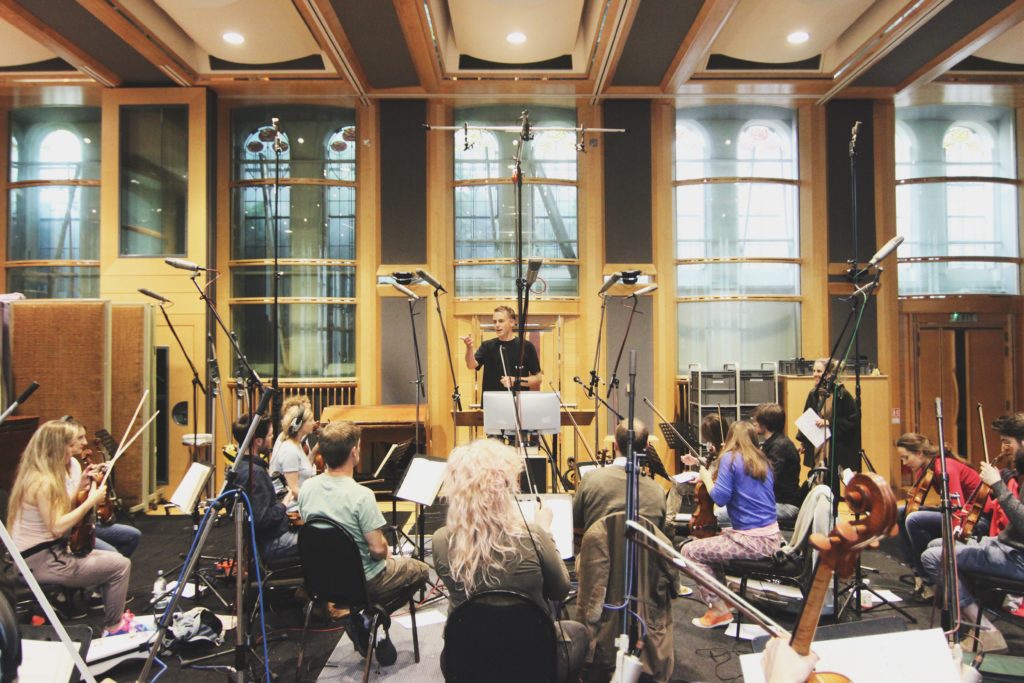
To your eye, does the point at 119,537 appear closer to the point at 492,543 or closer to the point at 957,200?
the point at 492,543

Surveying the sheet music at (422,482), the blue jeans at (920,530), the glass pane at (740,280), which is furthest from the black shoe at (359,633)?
the glass pane at (740,280)

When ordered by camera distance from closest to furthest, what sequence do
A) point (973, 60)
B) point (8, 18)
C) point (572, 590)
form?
point (572, 590) → point (8, 18) → point (973, 60)

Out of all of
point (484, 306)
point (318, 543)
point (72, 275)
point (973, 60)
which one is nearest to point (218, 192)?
point (72, 275)

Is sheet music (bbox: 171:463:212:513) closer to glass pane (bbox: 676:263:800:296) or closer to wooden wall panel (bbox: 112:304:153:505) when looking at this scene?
wooden wall panel (bbox: 112:304:153:505)

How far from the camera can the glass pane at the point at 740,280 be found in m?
7.41

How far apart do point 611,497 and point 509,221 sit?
15.8ft

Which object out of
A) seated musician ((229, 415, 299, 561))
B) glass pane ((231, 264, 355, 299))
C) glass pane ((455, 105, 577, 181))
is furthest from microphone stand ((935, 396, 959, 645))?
glass pane ((231, 264, 355, 299))

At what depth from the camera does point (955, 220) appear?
7582mm

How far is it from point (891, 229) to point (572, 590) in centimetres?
595

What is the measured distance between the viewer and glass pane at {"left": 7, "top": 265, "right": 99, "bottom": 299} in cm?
727

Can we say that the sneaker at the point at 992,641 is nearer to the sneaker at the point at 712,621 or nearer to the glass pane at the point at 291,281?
the sneaker at the point at 712,621

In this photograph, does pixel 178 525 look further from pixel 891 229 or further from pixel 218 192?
pixel 891 229

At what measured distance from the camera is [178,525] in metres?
5.82

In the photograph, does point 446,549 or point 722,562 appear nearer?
point 446,549
